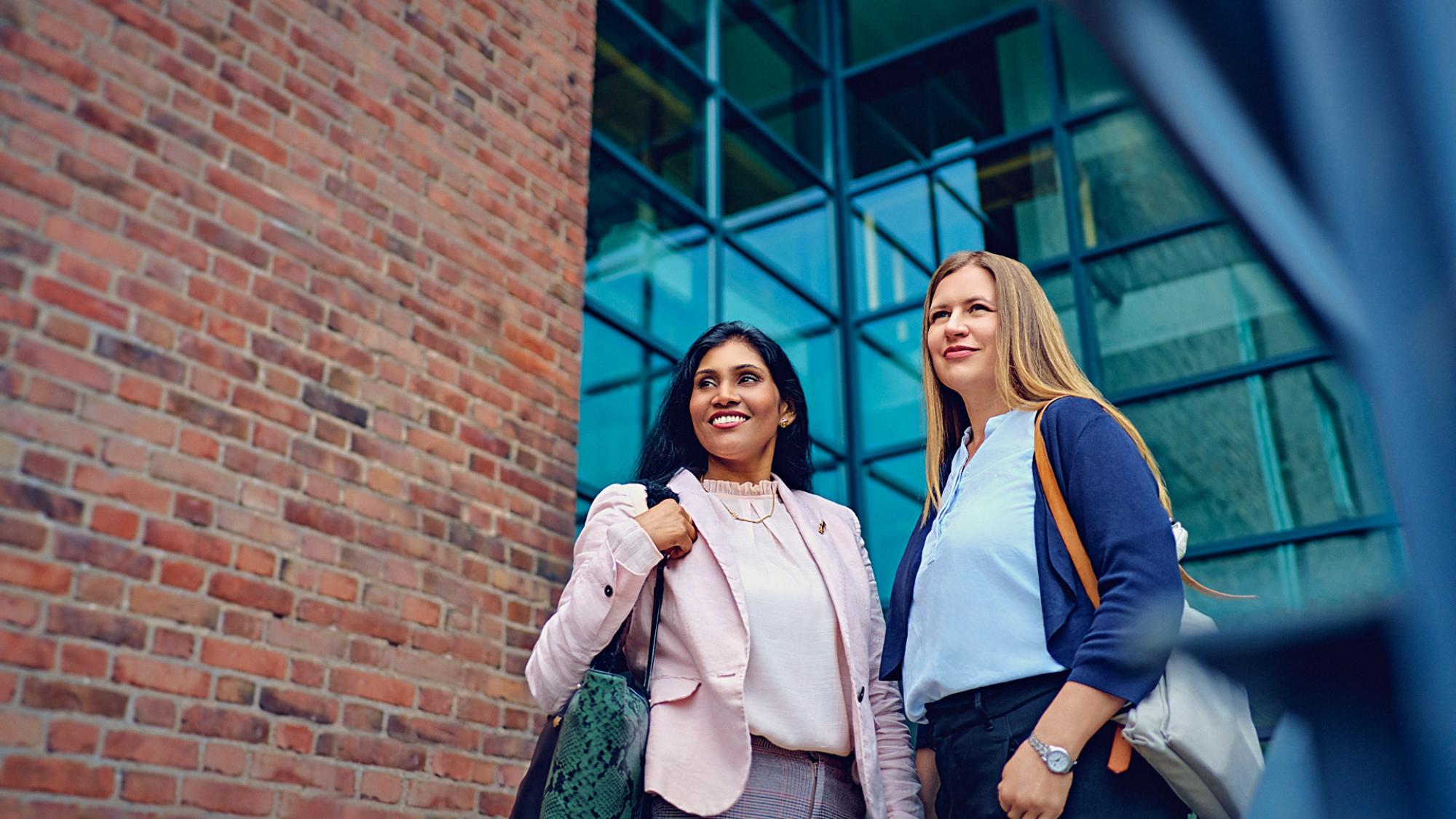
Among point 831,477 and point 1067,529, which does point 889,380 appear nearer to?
point 831,477

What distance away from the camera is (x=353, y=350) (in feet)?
12.6

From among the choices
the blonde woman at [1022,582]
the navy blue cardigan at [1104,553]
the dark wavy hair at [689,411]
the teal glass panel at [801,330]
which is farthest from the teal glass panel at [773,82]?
the navy blue cardigan at [1104,553]

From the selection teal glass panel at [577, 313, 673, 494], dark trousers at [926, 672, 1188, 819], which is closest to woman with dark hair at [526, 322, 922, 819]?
dark trousers at [926, 672, 1188, 819]

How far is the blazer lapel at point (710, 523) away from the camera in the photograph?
2.42 meters

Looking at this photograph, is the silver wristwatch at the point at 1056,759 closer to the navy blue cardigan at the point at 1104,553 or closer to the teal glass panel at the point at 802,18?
the navy blue cardigan at the point at 1104,553

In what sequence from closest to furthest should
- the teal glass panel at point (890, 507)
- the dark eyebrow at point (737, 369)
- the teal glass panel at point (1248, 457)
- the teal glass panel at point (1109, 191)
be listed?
1. the dark eyebrow at point (737, 369)
2. the teal glass panel at point (1248, 457)
3. the teal glass panel at point (1109, 191)
4. the teal glass panel at point (890, 507)

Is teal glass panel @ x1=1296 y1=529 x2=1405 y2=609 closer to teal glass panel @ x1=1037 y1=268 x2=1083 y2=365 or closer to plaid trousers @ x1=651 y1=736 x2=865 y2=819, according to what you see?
plaid trousers @ x1=651 y1=736 x2=865 y2=819

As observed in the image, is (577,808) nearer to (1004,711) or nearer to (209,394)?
(1004,711)

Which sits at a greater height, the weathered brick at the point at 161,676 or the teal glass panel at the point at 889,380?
the teal glass panel at the point at 889,380

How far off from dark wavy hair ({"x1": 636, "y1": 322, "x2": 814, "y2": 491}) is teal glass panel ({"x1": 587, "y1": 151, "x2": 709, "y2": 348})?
387 cm

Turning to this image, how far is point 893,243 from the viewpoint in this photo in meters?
9.30

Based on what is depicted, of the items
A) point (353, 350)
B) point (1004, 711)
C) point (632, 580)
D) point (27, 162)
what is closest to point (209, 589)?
point (353, 350)

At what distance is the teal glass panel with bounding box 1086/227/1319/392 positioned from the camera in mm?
7676

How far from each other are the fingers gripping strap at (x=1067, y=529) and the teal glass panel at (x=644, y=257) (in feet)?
15.5
